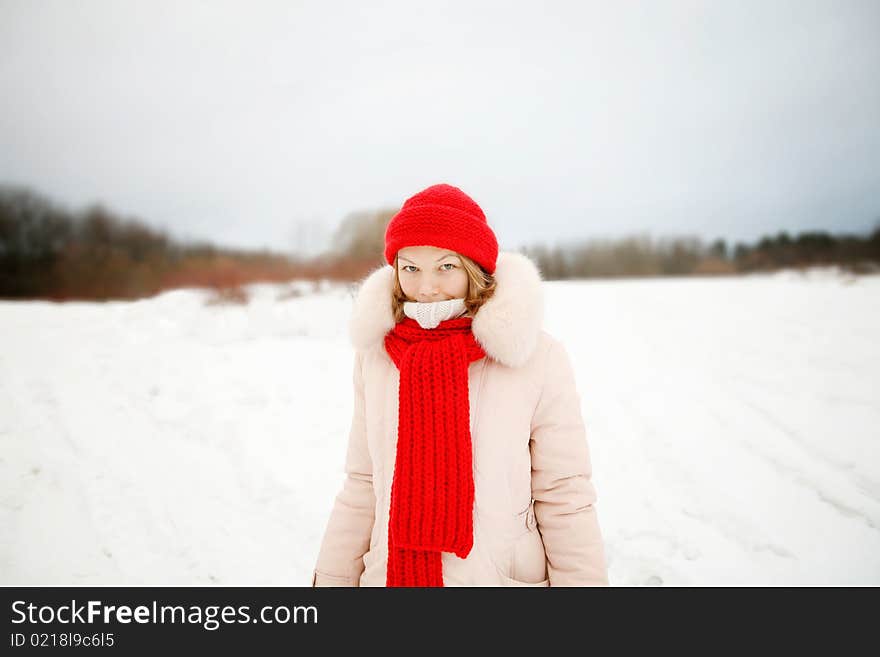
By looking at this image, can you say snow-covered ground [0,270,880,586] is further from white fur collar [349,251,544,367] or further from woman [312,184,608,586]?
woman [312,184,608,586]

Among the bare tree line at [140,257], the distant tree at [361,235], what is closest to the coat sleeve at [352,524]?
the bare tree line at [140,257]

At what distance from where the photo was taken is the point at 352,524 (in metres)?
1.46

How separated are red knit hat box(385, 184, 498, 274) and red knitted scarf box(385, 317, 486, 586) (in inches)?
11.4

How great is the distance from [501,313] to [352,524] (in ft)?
3.00

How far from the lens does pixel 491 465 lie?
4.21 feet

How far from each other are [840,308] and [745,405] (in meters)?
4.38

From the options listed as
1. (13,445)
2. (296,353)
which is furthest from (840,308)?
(13,445)

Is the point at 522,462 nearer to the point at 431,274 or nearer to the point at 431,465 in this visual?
the point at 431,465

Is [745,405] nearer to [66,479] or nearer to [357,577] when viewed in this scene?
[357,577]

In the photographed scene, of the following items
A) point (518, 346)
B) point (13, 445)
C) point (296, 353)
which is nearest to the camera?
point (518, 346)

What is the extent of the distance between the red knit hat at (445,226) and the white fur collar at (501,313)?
3.9 inches

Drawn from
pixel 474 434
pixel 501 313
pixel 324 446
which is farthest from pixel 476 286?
pixel 324 446

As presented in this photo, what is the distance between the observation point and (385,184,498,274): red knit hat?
1.30m

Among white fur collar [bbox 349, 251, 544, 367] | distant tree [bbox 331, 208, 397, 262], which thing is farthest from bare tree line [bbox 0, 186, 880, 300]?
white fur collar [bbox 349, 251, 544, 367]
